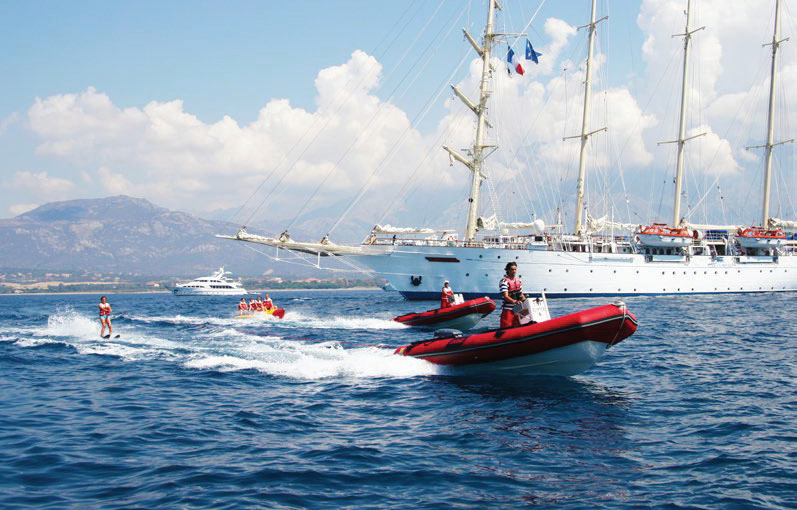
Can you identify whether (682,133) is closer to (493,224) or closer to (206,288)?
(493,224)

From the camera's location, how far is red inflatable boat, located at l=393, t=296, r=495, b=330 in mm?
27562

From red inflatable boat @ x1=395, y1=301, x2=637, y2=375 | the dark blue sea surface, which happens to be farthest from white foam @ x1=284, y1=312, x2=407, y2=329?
red inflatable boat @ x1=395, y1=301, x2=637, y2=375

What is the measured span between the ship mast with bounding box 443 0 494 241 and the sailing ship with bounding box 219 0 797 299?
0.09 m

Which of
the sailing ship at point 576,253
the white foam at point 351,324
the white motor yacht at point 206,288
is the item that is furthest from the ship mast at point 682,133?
the white motor yacht at point 206,288

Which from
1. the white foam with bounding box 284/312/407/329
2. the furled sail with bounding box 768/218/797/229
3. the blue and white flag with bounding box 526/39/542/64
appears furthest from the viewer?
the furled sail with bounding box 768/218/797/229

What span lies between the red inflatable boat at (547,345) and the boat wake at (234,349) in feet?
4.17

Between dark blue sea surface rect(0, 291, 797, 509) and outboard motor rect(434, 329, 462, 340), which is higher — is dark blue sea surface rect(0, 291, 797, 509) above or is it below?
below

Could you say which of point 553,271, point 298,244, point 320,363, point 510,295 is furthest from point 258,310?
point 553,271

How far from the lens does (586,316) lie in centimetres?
1395

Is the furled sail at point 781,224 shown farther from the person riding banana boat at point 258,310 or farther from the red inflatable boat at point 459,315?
the person riding banana boat at point 258,310

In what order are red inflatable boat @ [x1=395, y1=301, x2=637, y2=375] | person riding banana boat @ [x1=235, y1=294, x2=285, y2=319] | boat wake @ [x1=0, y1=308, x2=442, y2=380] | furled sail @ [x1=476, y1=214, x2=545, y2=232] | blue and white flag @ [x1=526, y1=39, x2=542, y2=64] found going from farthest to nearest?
furled sail @ [x1=476, y1=214, x2=545, y2=232], blue and white flag @ [x1=526, y1=39, x2=542, y2=64], person riding banana boat @ [x1=235, y1=294, x2=285, y2=319], boat wake @ [x1=0, y1=308, x2=442, y2=380], red inflatable boat @ [x1=395, y1=301, x2=637, y2=375]

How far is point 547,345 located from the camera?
14352 millimetres

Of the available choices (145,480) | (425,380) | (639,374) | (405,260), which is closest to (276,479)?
(145,480)

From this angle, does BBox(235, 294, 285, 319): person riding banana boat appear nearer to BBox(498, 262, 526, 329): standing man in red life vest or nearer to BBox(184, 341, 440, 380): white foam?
BBox(184, 341, 440, 380): white foam
